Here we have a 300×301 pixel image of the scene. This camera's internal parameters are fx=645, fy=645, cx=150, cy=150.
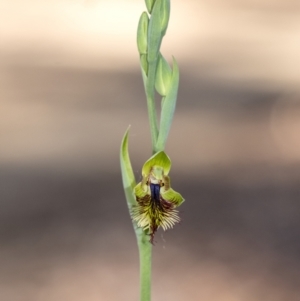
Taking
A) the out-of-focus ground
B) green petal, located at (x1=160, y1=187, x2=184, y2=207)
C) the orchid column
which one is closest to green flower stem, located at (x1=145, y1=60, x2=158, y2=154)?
the orchid column

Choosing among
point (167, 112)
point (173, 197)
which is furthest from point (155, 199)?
point (167, 112)

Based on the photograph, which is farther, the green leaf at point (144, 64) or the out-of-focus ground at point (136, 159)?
the out-of-focus ground at point (136, 159)

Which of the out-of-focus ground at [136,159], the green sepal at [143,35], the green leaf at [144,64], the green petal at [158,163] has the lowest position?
the green petal at [158,163]

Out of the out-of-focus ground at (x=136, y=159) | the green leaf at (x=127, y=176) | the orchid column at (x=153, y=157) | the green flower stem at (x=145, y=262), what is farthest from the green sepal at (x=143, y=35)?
the out-of-focus ground at (x=136, y=159)

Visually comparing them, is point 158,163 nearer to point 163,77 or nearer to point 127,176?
point 127,176

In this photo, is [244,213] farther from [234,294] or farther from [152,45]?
[152,45]

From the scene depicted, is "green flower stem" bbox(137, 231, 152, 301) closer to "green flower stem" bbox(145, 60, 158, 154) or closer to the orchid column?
the orchid column

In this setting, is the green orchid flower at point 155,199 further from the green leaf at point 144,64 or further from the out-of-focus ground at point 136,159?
the out-of-focus ground at point 136,159
